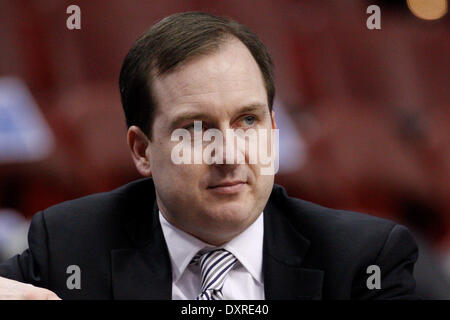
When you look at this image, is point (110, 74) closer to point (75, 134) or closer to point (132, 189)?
point (75, 134)

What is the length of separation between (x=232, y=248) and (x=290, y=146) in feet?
2.88

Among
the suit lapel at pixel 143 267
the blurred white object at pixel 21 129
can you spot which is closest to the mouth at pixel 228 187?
the suit lapel at pixel 143 267

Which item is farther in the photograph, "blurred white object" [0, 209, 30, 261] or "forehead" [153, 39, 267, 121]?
"blurred white object" [0, 209, 30, 261]

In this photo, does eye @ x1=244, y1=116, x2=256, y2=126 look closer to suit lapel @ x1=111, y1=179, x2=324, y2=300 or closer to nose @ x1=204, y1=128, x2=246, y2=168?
nose @ x1=204, y1=128, x2=246, y2=168

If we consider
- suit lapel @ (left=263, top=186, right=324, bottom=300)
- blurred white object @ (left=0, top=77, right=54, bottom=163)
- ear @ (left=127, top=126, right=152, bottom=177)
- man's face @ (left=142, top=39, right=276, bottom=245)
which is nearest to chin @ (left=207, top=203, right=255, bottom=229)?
man's face @ (left=142, top=39, right=276, bottom=245)

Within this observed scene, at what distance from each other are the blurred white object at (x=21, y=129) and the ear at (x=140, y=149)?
35.7 inches

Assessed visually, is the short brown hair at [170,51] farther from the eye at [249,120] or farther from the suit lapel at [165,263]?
the suit lapel at [165,263]

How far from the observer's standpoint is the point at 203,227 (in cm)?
128

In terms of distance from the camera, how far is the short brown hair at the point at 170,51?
1243mm

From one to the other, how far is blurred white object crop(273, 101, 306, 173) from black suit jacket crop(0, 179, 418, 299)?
2.15 feet

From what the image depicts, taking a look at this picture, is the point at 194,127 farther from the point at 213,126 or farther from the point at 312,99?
the point at 312,99

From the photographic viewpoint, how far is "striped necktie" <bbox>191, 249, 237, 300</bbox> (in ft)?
4.13
